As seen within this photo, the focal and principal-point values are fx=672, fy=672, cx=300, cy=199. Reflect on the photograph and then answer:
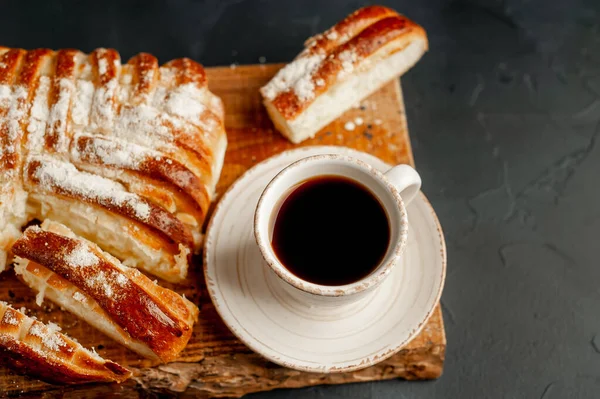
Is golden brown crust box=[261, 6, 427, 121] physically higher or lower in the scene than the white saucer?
higher

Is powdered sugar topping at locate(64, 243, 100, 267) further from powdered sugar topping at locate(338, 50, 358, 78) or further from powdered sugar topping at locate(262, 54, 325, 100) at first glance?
powdered sugar topping at locate(338, 50, 358, 78)

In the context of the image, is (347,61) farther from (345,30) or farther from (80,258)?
(80,258)

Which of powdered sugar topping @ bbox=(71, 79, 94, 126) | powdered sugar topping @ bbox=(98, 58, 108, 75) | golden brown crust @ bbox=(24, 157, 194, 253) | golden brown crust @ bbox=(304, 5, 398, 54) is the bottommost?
golden brown crust @ bbox=(24, 157, 194, 253)

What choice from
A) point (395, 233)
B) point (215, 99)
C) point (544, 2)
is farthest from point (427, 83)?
point (395, 233)

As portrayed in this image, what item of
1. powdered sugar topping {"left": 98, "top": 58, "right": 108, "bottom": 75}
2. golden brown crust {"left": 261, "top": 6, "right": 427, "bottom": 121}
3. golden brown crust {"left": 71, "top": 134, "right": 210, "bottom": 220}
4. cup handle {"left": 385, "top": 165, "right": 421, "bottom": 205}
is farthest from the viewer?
golden brown crust {"left": 261, "top": 6, "right": 427, "bottom": 121}

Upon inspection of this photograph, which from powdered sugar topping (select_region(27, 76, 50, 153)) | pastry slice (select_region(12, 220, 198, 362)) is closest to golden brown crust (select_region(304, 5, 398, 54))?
powdered sugar topping (select_region(27, 76, 50, 153))

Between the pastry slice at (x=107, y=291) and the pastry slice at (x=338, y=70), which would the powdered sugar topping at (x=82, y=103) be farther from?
the pastry slice at (x=338, y=70)

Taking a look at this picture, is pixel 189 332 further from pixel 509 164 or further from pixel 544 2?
pixel 544 2
